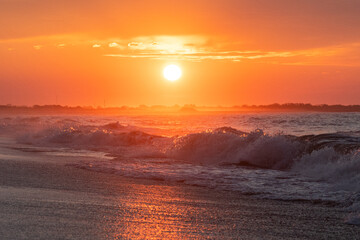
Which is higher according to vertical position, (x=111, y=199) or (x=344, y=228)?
(x=111, y=199)

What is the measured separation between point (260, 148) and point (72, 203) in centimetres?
943

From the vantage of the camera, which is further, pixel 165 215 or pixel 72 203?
pixel 72 203

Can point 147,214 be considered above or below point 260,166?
below

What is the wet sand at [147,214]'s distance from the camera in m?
5.09

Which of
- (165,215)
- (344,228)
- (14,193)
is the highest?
(14,193)

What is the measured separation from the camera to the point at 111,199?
7230 mm

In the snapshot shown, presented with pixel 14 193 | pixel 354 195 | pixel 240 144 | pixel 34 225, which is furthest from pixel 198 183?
pixel 240 144

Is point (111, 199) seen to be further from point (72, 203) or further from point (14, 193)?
point (14, 193)

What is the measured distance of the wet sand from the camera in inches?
201

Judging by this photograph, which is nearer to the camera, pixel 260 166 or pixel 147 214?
pixel 147 214

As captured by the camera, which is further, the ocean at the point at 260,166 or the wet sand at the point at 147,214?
the ocean at the point at 260,166

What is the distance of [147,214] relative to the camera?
6.08 m

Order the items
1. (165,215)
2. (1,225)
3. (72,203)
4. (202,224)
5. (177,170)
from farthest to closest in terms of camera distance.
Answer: (177,170) → (72,203) → (165,215) → (202,224) → (1,225)

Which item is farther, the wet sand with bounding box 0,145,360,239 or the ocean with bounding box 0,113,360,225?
the ocean with bounding box 0,113,360,225
